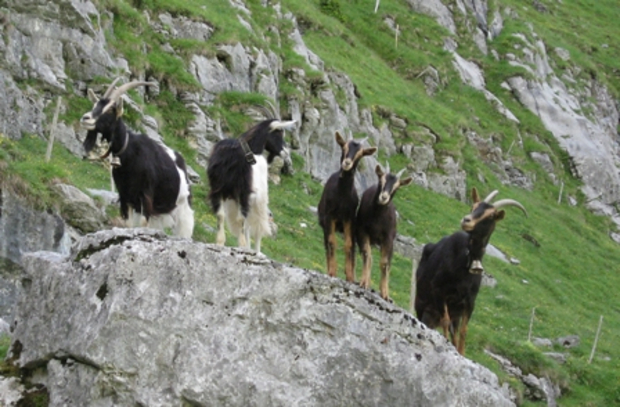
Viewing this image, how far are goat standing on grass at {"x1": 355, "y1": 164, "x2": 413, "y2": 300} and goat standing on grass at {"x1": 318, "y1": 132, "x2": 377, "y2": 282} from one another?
0.14 meters

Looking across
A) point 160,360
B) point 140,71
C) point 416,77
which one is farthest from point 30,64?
point 416,77

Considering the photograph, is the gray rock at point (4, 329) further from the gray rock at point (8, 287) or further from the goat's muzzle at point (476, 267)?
the goat's muzzle at point (476, 267)

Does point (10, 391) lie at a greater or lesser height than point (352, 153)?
lesser

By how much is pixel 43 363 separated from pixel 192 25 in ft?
81.4

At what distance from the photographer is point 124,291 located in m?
9.05

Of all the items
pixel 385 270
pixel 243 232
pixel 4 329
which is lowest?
pixel 4 329

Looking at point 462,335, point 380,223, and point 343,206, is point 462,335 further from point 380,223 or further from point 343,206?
point 343,206

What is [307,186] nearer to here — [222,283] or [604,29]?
[222,283]

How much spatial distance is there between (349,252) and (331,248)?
0.87ft

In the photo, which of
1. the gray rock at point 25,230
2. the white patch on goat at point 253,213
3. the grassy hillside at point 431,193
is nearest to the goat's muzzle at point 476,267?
the white patch on goat at point 253,213

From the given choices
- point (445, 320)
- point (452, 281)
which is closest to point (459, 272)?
point (452, 281)

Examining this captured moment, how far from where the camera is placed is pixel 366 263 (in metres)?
10.7

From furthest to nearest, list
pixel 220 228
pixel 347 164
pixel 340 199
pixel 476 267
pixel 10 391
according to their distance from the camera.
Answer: pixel 476 267
pixel 220 228
pixel 340 199
pixel 347 164
pixel 10 391

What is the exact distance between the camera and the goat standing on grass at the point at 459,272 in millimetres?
12055
